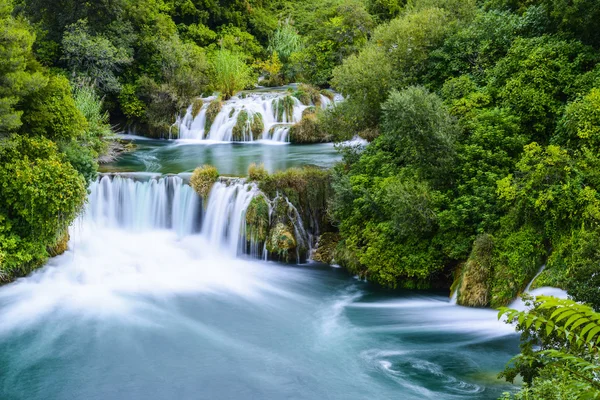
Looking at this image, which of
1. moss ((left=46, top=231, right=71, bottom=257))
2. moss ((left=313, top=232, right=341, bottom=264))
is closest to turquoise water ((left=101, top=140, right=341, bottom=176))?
moss ((left=313, top=232, right=341, bottom=264))

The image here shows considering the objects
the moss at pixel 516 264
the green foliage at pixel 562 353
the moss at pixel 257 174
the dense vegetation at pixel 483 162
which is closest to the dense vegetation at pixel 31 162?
the moss at pixel 257 174

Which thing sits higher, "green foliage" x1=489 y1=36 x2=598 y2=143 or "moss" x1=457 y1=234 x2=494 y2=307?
"green foliage" x1=489 y1=36 x2=598 y2=143

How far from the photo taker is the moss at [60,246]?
1521cm

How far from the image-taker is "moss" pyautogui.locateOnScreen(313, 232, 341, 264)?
53.4ft

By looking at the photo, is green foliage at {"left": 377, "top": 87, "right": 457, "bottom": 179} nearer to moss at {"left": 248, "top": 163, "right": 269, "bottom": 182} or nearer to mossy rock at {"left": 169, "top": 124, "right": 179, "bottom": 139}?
moss at {"left": 248, "top": 163, "right": 269, "bottom": 182}

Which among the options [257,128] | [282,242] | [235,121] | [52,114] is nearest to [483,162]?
[282,242]

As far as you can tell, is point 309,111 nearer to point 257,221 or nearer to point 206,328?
point 257,221

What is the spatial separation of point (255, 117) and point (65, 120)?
1222cm

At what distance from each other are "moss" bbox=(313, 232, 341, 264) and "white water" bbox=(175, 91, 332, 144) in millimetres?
10045

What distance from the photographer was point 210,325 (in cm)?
1264

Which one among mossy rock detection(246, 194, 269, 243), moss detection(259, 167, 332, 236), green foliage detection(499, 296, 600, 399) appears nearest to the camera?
green foliage detection(499, 296, 600, 399)

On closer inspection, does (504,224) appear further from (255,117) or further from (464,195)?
(255,117)

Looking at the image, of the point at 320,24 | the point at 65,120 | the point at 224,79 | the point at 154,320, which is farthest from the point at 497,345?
the point at 320,24

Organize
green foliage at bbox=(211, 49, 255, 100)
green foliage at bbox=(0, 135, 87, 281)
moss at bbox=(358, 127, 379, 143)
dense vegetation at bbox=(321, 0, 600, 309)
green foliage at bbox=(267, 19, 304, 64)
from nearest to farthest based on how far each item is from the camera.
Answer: dense vegetation at bbox=(321, 0, 600, 309), green foliage at bbox=(0, 135, 87, 281), moss at bbox=(358, 127, 379, 143), green foliage at bbox=(211, 49, 255, 100), green foliage at bbox=(267, 19, 304, 64)
